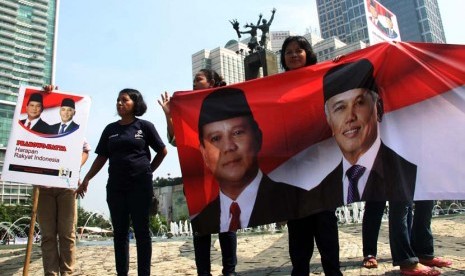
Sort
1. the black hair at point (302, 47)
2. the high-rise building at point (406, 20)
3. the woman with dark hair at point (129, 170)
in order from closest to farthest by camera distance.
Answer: the black hair at point (302, 47) < the woman with dark hair at point (129, 170) < the high-rise building at point (406, 20)

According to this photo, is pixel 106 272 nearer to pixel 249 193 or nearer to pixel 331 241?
pixel 249 193

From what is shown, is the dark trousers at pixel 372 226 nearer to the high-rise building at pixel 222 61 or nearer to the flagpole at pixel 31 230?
the flagpole at pixel 31 230

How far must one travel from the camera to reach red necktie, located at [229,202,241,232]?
342cm

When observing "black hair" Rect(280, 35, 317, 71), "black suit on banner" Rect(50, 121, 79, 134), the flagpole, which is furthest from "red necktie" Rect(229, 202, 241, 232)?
"black suit on banner" Rect(50, 121, 79, 134)

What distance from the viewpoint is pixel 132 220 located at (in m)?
3.71

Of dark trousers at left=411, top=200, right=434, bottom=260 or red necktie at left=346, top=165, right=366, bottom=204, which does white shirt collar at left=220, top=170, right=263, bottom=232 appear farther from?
dark trousers at left=411, top=200, right=434, bottom=260

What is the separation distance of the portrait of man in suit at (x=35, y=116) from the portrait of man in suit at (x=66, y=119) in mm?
103

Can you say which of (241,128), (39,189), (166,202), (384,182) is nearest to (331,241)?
(384,182)

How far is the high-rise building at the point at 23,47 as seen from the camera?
109 metres

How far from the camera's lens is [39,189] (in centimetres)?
420

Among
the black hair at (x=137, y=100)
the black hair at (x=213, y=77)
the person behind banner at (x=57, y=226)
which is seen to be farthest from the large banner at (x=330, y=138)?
the person behind banner at (x=57, y=226)

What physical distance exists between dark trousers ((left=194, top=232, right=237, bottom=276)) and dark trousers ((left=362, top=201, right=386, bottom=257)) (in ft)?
4.56

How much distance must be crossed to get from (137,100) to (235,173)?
1.44 meters

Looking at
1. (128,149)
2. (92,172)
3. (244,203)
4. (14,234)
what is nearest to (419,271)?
(244,203)
